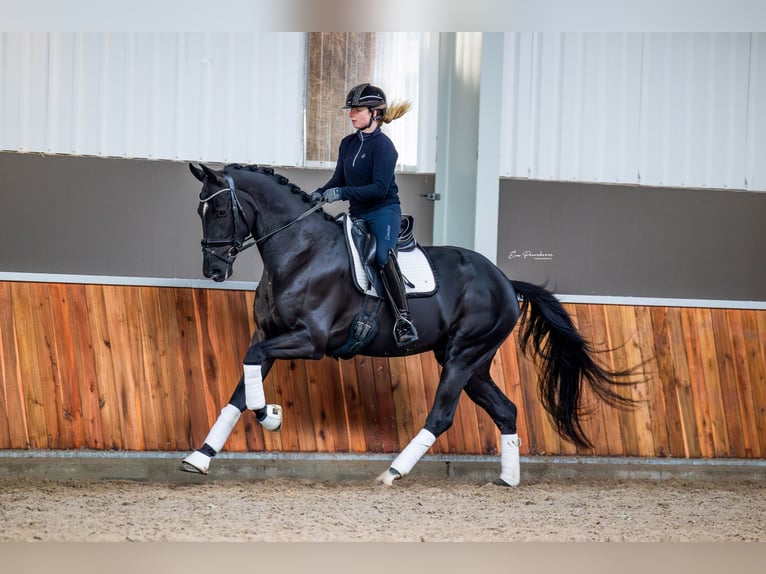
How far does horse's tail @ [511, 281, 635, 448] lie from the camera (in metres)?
5.98

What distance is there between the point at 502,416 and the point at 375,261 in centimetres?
135

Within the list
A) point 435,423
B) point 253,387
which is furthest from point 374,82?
point 253,387

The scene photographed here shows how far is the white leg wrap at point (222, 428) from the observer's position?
5194 mm

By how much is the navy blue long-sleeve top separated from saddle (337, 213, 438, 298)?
0.14 m

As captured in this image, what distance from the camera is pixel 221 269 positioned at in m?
5.21

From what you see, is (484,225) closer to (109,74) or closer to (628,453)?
(628,453)

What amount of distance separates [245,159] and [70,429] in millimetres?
3096

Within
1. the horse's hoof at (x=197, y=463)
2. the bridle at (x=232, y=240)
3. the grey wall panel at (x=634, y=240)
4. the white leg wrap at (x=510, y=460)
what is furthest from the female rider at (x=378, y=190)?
the grey wall panel at (x=634, y=240)

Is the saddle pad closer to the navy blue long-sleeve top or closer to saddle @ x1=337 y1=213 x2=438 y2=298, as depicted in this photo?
saddle @ x1=337 y1=213 x2=438 y2=298

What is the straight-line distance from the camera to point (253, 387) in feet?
16.7

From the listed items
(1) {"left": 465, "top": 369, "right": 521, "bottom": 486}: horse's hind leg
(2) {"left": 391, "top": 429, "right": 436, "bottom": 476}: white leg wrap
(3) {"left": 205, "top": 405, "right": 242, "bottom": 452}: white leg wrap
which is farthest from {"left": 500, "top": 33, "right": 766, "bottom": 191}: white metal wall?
(3) {"left": 205, "top": 405, "right": 242, "bottom": 452}: white leg wrap

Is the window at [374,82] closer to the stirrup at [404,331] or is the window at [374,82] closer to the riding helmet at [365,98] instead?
the riding helmet at [365,98]
